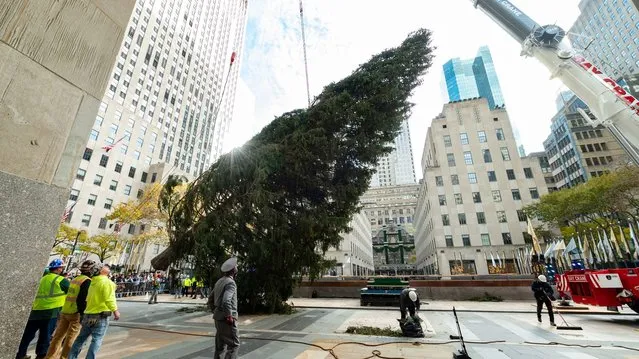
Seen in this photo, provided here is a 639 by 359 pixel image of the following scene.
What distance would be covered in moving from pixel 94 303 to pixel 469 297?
19739mm

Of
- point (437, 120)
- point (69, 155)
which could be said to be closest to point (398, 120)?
point (69, 155)

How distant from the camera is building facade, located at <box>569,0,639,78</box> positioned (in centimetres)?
7888

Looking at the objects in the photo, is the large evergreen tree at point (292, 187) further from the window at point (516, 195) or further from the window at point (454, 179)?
the window at point (516, 195)

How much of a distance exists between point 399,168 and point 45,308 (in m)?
184

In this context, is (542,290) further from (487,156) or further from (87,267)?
(487,156)

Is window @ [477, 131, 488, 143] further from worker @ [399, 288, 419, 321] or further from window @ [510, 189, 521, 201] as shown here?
worker @ [399, 288, 419, 321]

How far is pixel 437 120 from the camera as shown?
156 feet

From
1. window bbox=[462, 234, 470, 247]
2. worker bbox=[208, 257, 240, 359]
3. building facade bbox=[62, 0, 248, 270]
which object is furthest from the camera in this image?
window bbox=[462, 234, 470, 247]

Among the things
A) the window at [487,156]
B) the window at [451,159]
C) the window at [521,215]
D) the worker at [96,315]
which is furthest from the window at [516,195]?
the worker at [96,315]

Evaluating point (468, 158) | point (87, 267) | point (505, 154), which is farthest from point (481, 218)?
point (87, 267)

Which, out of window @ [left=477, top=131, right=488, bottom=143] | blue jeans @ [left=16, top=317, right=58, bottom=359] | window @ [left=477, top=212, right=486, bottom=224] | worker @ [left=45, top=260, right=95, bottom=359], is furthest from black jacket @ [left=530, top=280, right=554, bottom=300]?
window @ [left=477, top=131, right=488, bottom=143]

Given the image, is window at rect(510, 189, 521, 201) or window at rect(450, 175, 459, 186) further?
window at rect(450, 175, 459, 186)

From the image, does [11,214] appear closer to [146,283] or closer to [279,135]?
[279,135]

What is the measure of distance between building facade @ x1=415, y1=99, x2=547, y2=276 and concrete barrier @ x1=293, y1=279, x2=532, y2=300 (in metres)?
22.2
